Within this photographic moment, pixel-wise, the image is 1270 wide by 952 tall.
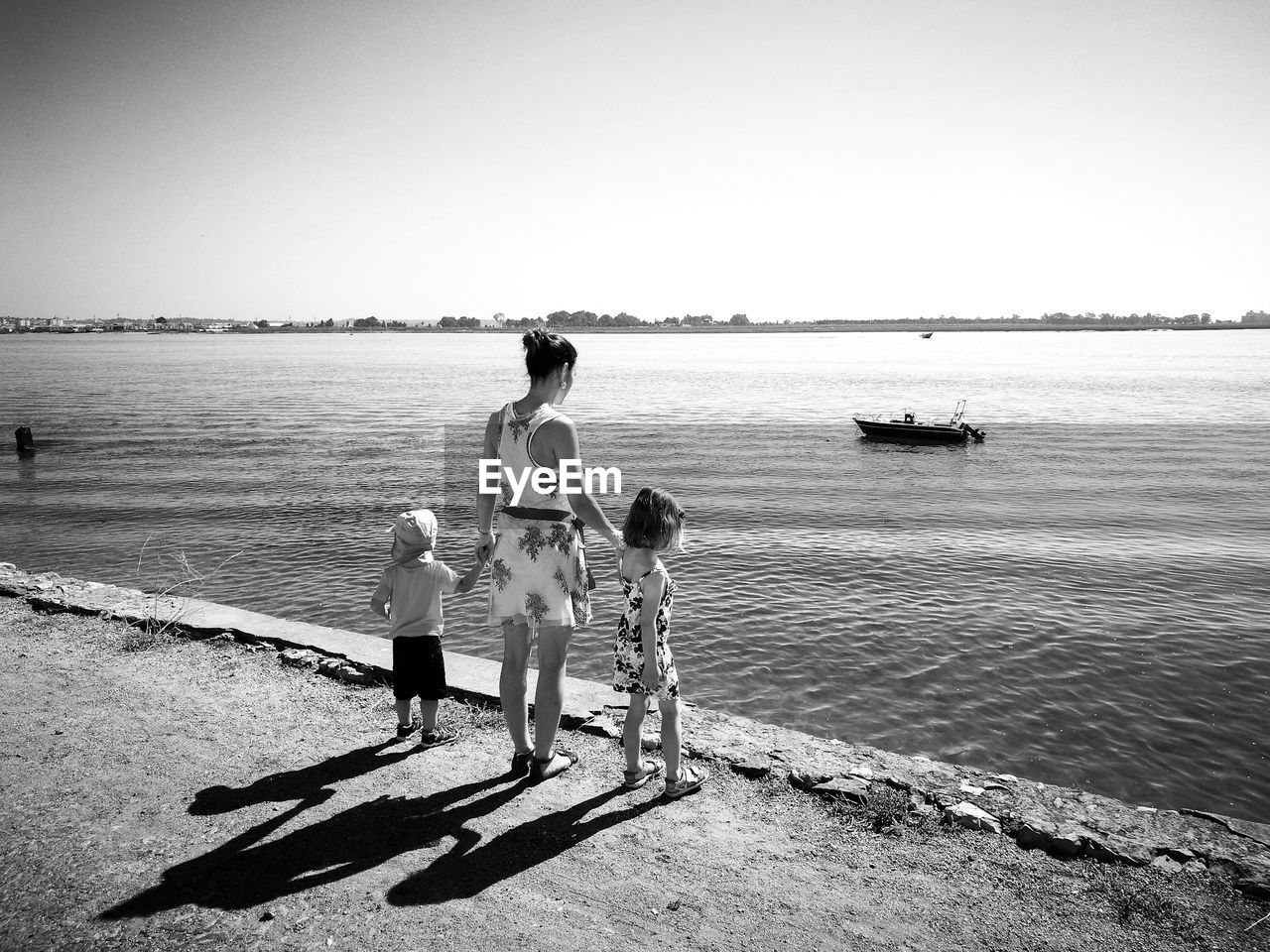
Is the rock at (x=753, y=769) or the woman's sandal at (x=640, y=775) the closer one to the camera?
the woman's sandal at (x=640, y=775)

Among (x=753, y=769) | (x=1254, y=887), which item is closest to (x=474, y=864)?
(x=753, y=769)

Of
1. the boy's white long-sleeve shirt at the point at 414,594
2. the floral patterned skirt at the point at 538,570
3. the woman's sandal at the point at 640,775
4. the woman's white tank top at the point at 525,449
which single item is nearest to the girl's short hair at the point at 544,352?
the woman's white tank top at the point at 525,449

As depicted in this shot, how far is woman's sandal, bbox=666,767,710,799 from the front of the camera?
4656 millimetres

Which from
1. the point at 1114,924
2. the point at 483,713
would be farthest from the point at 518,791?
the point at 1114,924

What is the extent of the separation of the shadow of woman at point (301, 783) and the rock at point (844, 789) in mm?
2852

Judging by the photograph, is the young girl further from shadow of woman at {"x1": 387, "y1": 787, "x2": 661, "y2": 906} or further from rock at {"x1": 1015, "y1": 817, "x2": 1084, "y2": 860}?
rock at {"x1": 1015, "y1": 817, "x2": 1084, "y2": 860}

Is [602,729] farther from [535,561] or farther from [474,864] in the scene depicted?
[535,561]

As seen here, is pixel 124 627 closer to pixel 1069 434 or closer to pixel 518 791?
pixel 518 791

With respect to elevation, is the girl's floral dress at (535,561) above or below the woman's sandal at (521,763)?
above

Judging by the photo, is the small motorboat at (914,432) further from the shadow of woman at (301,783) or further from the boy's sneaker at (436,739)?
the shadow of woman at (301,783)

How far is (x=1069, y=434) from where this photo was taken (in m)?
40.6

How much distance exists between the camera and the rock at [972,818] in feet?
14.4

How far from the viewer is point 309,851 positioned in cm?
400

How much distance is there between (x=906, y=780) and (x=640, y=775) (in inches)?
72.6
